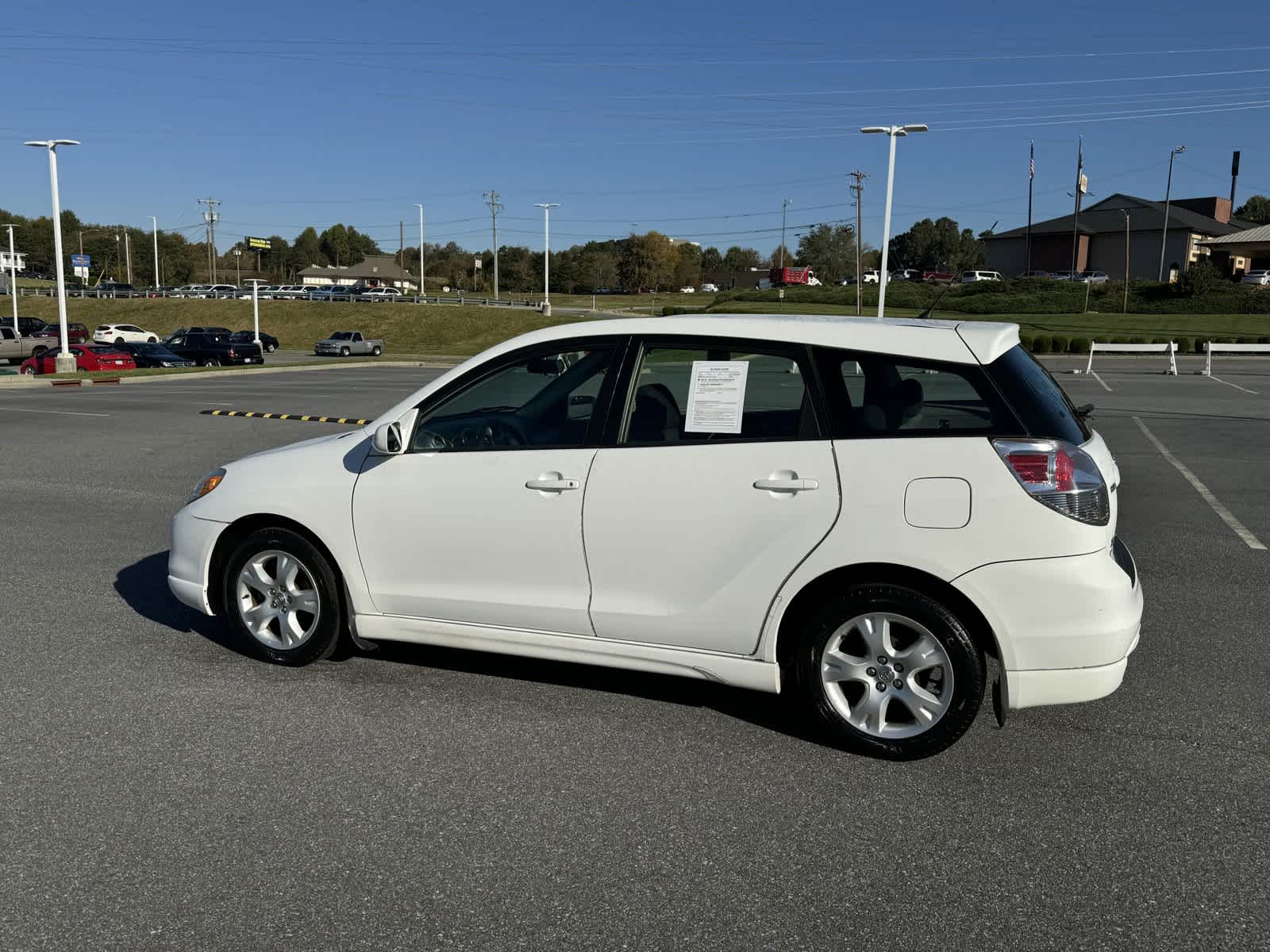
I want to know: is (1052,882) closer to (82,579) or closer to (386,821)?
(386,821)

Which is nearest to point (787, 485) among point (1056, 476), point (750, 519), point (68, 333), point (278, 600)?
point (750, 519)

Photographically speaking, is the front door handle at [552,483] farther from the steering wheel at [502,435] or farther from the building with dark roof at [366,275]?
the building with dark roof at [366,275]

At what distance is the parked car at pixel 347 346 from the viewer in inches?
2151

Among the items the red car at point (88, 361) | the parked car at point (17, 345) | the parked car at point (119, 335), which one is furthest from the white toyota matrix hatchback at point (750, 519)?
the parked car at point (119, 335)

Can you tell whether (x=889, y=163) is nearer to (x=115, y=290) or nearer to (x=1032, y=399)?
(x=1032, y=399)

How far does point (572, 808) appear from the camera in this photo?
388 centimetres

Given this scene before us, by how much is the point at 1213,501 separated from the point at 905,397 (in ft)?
24.6

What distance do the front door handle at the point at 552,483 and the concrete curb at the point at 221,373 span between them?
19.8 metres

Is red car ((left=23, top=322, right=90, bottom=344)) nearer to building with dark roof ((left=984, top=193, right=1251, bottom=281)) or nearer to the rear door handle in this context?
the rear door handle

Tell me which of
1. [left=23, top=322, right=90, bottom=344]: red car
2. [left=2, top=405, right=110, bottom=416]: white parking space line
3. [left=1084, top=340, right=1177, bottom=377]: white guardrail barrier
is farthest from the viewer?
[left=23, top=322, right=90, bottom=344]: red car

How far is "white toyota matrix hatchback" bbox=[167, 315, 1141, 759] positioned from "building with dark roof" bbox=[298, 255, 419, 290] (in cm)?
15241

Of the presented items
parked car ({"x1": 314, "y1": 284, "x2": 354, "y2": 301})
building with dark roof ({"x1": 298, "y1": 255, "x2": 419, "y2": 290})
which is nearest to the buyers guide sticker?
parked car ({"x1": 314, "y1": 284, "x2": 354, "y2": 301})

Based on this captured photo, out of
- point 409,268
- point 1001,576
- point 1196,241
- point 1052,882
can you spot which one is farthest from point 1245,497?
point 409,268

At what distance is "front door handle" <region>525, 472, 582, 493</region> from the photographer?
4590 millimetres
